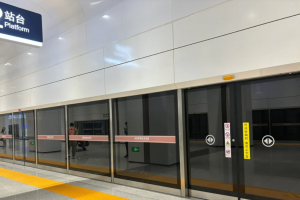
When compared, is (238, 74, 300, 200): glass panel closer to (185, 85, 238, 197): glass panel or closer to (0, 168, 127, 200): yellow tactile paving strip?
(185, 85, 238, 197): glass panel

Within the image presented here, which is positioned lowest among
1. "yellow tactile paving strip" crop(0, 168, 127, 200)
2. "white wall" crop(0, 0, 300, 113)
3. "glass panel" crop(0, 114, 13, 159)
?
"yellow tactile paving strip" crop(0, 168, 127, 200)

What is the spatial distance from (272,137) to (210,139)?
1.15 m

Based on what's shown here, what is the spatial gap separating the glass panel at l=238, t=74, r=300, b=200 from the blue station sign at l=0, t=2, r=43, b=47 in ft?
15.6

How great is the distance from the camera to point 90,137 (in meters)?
7.67

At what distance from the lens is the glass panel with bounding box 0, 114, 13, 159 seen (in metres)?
12.1

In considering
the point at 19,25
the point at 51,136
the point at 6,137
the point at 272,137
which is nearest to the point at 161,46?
the point at 272,137

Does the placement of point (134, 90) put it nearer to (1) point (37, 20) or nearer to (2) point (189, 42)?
(2) point (189, 42)

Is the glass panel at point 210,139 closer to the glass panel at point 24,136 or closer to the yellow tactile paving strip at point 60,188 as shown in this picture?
the yellow tactile paving strip at point 60,188

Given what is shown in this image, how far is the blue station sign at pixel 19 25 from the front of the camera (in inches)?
214

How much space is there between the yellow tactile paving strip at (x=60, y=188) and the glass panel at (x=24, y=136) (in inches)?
69.4

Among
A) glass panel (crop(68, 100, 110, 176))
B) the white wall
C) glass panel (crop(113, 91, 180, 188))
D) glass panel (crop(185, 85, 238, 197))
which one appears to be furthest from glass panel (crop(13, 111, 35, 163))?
glass panel (crop(185, 85, 238, 197))

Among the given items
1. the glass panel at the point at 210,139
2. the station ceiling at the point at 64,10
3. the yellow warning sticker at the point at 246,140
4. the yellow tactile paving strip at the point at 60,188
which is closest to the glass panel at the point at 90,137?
the yellow tactile paving strip at the point at 60,188

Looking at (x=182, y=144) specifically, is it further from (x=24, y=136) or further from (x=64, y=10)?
(x=24, y=136)

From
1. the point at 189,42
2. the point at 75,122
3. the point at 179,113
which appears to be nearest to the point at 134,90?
the point at 179,113
